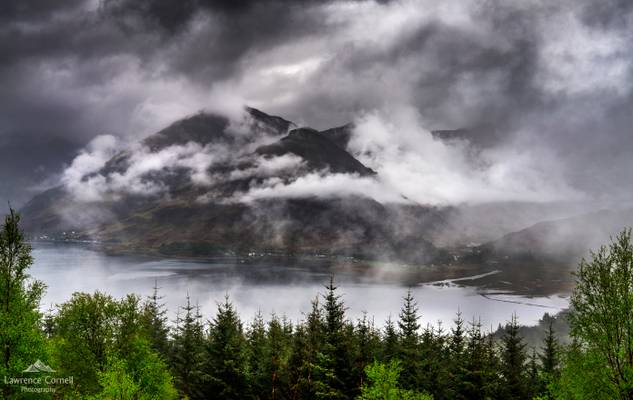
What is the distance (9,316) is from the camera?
A: 31.6 meters

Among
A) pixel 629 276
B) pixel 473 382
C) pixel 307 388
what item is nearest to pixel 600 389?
pixel 629 276

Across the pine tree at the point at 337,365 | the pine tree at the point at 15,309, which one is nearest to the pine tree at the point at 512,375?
the pine tree at the point at 337,365

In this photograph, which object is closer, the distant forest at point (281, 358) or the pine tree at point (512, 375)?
the distant forest at point (281, 358)

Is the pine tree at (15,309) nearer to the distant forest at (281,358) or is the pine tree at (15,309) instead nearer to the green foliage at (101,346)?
the distant forest at (281,358)

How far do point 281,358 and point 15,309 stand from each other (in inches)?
988

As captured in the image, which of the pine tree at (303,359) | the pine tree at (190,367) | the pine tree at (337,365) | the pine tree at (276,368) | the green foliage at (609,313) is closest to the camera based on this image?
the green foliage at (609,313)

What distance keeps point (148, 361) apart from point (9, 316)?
1325 centimetres

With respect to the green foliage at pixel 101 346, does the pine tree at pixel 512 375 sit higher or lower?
lower

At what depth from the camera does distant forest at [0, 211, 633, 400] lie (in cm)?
3117

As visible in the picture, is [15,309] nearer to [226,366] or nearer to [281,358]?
[226,366]

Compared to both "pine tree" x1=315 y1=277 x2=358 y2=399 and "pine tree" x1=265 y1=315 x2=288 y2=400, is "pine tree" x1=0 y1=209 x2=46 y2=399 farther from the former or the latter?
"pine tree" x1=315 y1=277 x2=358 y2=399

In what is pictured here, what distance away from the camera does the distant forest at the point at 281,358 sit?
3117 centimetres

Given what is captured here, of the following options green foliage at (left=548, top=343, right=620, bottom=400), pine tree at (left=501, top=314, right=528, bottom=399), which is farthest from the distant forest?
pine tree at (left=501, top=314, right=528, bottom=399)

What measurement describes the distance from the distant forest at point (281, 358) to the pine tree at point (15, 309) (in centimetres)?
8
